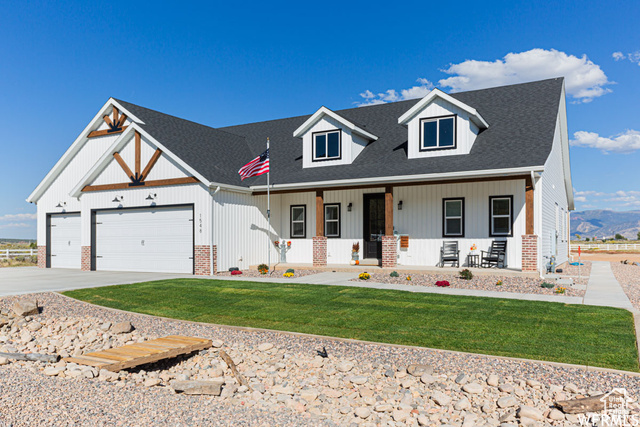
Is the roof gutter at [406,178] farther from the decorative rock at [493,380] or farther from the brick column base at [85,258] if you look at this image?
the decorative rock at [493,380]

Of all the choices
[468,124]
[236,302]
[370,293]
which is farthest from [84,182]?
[468,124]

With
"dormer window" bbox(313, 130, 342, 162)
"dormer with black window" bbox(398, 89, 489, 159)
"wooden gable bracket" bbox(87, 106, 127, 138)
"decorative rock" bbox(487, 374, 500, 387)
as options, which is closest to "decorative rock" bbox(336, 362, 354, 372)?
"decorative rock" bbox(487, 374, 500, 387)

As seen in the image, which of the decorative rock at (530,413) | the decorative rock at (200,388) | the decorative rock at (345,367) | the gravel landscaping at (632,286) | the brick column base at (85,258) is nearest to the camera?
the decorative rock at (530,413)

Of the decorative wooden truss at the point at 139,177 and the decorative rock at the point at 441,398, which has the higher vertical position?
the decorative wooden truss at the point at 139,177

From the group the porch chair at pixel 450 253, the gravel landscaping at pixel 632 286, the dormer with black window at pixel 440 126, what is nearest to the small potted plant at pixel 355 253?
the porch chair at pixel 450 253

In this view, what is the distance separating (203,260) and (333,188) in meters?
5.39

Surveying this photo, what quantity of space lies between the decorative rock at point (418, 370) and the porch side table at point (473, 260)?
403 inches

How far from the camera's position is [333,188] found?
56.7ft

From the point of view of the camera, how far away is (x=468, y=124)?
16.5 metres

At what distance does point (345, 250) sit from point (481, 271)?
5.64m

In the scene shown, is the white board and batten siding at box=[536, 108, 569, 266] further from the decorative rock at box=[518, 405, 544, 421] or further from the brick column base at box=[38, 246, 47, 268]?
the brick column base at box=[38, 246, 47, 268]

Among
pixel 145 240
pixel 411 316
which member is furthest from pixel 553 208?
pixel 145 240

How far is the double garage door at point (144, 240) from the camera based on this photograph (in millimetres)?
17922

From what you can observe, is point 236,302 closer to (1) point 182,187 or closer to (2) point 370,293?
(2) point 370,293
